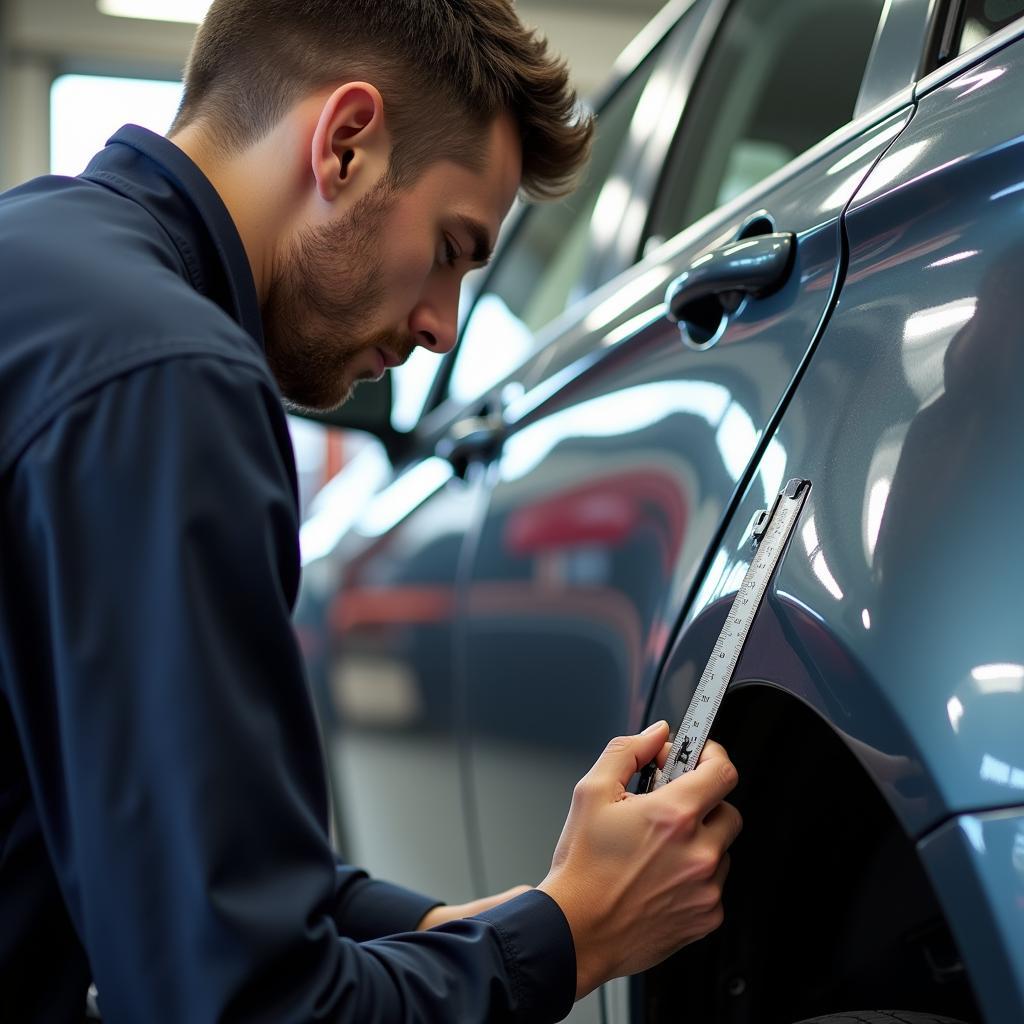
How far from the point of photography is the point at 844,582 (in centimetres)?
79

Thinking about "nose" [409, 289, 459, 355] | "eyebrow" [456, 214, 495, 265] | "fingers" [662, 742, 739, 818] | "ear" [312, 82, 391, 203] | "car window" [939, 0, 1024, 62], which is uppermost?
"car window" [939, 0, 1024, 62]

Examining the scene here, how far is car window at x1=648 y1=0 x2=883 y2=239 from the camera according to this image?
1.70 meters

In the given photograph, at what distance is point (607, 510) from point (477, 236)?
0.95 feet

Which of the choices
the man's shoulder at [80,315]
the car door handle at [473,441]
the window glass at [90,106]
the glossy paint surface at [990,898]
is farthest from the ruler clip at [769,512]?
the window glass at [90,106]

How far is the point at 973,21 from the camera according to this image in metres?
0.96

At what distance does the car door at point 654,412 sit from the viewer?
1.00 metres

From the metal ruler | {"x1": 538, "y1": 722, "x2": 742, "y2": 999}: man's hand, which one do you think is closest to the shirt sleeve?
{"x1": 538, "y1": 722, "x2": 742, "y2": 999}: man's hand

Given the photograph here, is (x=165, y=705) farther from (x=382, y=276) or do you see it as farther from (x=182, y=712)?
(x=382, y=276)

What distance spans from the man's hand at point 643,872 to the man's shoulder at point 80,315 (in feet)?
1.34

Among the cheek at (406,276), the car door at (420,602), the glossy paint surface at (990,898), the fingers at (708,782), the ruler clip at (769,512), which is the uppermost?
the cheek at (406,276)

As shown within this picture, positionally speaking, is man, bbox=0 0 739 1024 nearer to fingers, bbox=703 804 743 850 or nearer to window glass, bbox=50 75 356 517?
fingers, bbox=703 804 743 850

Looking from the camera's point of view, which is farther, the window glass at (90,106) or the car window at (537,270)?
the window glass at (90,106)

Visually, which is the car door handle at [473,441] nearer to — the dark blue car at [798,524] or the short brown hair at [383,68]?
the dark blue car at [798,524]

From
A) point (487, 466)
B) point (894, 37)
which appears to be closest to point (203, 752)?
point (894, 37)
